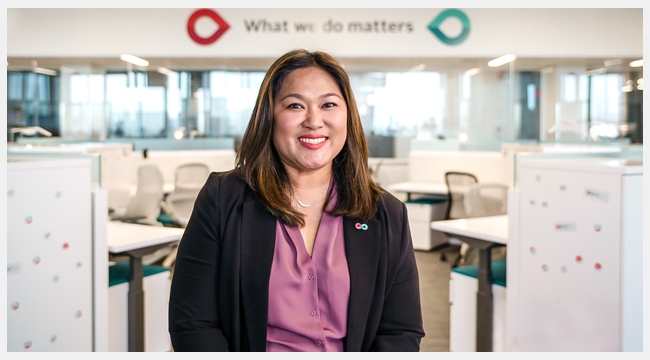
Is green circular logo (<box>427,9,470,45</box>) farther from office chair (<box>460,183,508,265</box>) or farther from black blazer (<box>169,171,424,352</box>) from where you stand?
black blazer (<box>169,171,424,352</box>)

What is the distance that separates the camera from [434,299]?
5.53 metres

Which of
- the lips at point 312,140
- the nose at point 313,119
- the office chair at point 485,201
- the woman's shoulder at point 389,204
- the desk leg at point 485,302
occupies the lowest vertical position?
the desk leg at point 485,302

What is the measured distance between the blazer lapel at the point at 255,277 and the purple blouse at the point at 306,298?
0.10ft

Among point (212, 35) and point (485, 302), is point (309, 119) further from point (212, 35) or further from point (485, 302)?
point (212, 35)

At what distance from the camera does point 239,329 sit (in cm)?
167

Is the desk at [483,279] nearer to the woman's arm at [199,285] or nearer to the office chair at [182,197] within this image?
the woman's arm at [199,285]

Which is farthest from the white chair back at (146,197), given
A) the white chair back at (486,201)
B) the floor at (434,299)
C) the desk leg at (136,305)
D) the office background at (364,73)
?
the white chair back at (486,201)

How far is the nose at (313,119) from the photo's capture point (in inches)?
66.1

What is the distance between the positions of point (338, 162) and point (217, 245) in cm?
43

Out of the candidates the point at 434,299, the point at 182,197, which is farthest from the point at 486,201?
the point at 182,197

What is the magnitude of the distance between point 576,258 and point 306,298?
1.87m

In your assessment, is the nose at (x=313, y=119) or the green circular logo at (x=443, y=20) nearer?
the nose at (x=313, y=119)

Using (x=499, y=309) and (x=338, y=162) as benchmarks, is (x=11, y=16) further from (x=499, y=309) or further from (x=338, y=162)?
(x=338, y=162)
